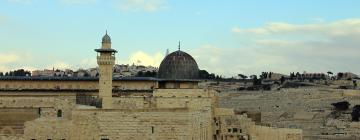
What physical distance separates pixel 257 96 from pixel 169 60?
70.7m

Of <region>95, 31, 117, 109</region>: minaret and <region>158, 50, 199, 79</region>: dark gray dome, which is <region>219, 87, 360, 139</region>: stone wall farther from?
<region>95, 31, 117, 109</region>: minaret

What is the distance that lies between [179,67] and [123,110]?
938cm

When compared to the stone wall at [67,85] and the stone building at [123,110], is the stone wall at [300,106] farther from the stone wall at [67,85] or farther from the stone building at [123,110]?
the stone building at [123,110]

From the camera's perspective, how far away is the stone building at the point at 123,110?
25.6 metres

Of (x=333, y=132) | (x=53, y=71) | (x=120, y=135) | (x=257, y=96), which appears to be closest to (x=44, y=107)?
(x=120, y=135)

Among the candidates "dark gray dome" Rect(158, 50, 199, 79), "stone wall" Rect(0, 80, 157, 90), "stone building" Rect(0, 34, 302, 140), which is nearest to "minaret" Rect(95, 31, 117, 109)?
"stone building" Rect(0, 34, 302, 140)

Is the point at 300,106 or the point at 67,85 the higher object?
the point at 67,85

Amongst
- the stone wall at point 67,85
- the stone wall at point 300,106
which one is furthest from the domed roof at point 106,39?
the stone wall at point 300,106

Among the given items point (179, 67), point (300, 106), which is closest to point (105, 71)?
point (179, 67)

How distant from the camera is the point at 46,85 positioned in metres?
43.5

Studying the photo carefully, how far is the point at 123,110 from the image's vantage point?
25.7m

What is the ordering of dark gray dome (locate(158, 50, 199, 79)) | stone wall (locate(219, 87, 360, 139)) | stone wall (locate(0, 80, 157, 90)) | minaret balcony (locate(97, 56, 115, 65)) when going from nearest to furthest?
minaret balcony (locate(97, 56, 115, 65)), dark gray dome (locate(158, 50, 199, 79)), stone wall (locate(0, 80, 157, 90)), stone wall (locate(219, 87, 360, 139))

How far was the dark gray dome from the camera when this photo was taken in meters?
34.6

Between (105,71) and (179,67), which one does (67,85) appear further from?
(179,67)
